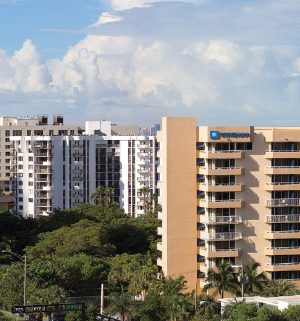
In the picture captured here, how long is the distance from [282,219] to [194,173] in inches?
293

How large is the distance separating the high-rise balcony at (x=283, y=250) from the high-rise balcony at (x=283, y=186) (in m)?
4.35

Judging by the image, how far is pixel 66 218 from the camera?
90.8 m

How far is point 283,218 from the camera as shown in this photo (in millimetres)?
68250

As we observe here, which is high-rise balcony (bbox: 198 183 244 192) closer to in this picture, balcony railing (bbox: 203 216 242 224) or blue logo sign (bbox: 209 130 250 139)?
balcony railing (bbox: 203 216 242 224)

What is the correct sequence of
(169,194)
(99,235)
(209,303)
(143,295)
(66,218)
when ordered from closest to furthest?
(209,303)
(143,295)
(169,194)
(99,235)
(66,218)

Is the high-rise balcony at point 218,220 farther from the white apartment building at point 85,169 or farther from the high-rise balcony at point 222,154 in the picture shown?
the white apartment building at point 85,169

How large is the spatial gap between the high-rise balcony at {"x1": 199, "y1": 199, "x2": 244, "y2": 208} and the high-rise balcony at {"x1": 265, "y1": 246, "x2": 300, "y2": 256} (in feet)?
13.3

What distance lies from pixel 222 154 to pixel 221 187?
2400 mm

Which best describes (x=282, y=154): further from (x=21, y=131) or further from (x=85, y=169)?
(x=21, y=131)

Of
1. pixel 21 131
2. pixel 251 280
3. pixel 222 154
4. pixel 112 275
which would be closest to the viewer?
pixel 251 280

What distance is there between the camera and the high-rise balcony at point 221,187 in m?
66.8

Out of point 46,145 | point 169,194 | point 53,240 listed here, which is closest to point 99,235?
point 53,240

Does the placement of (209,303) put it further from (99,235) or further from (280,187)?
(99,235)

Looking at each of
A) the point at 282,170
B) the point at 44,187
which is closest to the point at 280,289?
the point at 282,170
